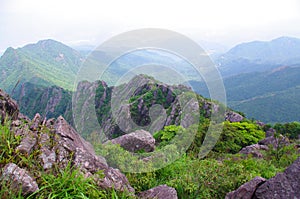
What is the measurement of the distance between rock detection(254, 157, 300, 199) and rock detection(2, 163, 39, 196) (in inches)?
163

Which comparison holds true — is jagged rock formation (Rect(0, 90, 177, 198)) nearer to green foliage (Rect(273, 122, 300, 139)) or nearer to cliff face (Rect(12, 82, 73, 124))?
green foliage (Rect(273, 122, 300, 139))

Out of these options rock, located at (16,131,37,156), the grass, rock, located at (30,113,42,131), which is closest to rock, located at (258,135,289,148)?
rock, located at (30,113,42,131)

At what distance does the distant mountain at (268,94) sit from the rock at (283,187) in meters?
3.74

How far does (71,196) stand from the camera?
3.15 m

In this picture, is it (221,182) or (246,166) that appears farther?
(246,166)

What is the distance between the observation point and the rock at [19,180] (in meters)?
3.09

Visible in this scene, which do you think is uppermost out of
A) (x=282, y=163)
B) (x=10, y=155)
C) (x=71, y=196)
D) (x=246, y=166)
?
(x=10, y=155)

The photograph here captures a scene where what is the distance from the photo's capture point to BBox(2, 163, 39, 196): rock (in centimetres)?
309

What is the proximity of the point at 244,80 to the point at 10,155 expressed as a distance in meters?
185

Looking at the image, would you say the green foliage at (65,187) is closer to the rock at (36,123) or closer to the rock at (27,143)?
the rock at (27,143)

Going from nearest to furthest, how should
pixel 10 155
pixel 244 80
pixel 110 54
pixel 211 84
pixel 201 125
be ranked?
1. pixel 10 155
2. pixel 110 54
3. pixel 211 84
4. pixel 201 125
5. pixel 244 80

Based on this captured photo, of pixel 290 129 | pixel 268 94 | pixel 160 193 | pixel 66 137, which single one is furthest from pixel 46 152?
pixel 268 94

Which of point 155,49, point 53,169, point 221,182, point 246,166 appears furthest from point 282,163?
point 53,169

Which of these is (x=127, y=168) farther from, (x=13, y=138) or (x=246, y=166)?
(x=246, y=166)
